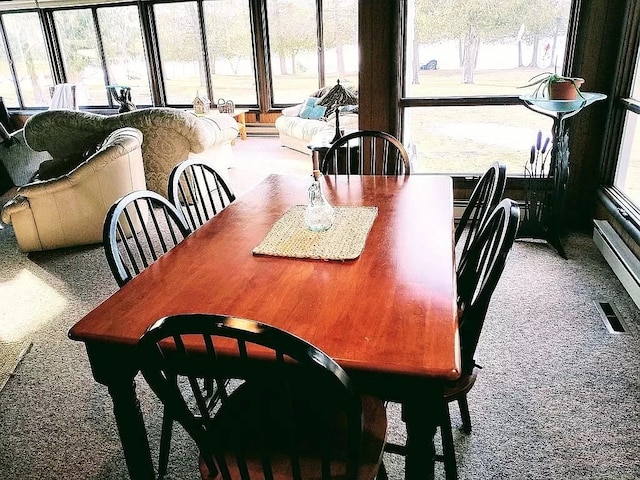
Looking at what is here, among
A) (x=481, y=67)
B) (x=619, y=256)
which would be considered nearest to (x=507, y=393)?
(x=619, y=256)

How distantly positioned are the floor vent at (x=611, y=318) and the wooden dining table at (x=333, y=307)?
1.26 m

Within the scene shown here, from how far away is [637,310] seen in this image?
2.59 meters

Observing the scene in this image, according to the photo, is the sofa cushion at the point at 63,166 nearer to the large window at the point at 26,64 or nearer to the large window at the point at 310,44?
the large window at the point at 310,44

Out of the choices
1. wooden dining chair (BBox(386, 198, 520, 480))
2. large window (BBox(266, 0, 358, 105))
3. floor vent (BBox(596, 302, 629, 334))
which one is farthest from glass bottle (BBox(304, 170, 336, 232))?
large window (BBox(266, 0, 358, 105))

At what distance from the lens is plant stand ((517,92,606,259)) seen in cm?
300

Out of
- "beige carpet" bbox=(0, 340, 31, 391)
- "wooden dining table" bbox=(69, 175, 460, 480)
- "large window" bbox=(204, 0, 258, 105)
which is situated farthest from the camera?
"large window" bbox=(204, 0, 258, 105)

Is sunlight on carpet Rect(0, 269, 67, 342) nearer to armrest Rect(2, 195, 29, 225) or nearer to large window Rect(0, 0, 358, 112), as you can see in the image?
armrest Rect(2, 195, 29, 225)

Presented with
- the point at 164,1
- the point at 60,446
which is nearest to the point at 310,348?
the point at 60,446

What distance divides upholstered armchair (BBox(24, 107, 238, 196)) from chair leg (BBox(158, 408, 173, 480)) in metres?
3.10

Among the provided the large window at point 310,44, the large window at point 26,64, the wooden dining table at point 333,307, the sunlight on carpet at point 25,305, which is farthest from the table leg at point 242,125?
the wooden dining table at point 333,307

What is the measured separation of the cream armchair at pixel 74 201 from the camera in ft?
11.7

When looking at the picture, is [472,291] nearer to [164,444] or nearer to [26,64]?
[164,444]

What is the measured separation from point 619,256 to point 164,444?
105 inches

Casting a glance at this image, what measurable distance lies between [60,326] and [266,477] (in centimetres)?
213
